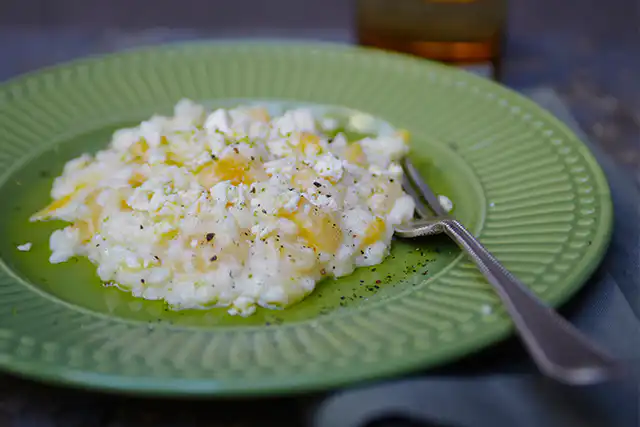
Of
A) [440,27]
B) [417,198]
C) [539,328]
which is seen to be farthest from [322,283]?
[440,27]

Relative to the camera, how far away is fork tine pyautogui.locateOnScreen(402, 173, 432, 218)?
1.50 m

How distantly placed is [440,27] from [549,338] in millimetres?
1333

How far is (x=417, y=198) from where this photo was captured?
1553 millimetres

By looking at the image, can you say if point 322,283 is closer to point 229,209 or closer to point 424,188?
point 229,209

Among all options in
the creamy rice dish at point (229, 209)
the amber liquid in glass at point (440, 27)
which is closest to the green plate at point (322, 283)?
the creamy rice dish at point (229, 209)

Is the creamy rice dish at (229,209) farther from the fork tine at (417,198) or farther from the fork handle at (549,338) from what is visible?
the fork handle at (549,338)

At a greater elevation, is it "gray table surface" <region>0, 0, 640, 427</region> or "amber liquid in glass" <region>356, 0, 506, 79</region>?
"amber liquid in glass" <region>356, 0, 506, 79</region>

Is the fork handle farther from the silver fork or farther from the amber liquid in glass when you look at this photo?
the amber liquid in glass

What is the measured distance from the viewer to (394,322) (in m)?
1.17

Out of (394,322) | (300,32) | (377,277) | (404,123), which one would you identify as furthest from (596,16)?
(394,322)

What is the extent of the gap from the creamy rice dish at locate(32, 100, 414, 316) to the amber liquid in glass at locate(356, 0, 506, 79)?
61 cm

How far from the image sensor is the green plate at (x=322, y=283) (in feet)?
3.51

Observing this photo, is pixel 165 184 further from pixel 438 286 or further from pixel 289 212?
pixel 438 286

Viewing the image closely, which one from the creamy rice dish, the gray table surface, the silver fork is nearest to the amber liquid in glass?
the gray table surface
